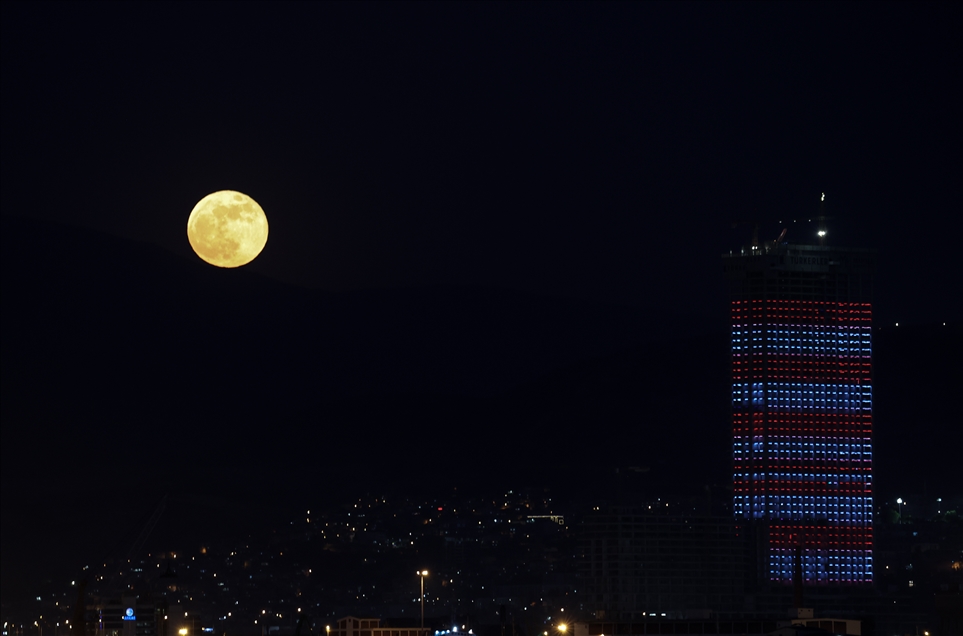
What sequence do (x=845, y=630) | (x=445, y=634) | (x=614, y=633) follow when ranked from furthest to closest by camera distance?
(x=445, y=634) → (x=845, y=630) → (x=614, y=633)

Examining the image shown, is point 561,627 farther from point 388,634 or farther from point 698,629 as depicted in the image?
point 388,634

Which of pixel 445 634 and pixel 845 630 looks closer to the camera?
pixel 845 630

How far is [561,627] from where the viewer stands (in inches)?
5699

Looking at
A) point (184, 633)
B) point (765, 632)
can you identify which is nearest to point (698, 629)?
point (765, 632)

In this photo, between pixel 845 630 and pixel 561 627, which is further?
pixel 845 630

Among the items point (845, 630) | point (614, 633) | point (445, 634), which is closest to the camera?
point (614, 633)

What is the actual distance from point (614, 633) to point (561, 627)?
15.6 feet

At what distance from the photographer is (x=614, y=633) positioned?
471ft

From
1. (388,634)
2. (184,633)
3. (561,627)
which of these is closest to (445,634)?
(388,634)

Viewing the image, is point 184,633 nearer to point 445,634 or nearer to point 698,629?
point 445,634

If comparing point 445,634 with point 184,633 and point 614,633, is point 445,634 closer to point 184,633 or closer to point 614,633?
point 184,633

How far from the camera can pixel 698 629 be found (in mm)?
148000

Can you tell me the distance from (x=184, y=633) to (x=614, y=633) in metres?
69.8

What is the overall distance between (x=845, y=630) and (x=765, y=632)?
21.0m
